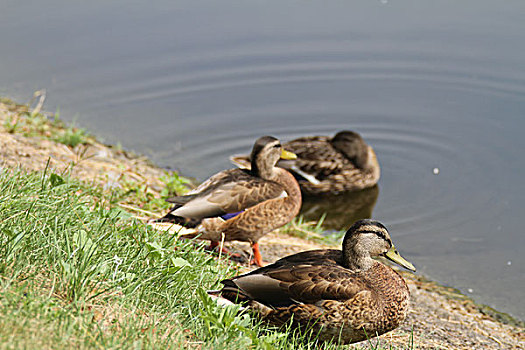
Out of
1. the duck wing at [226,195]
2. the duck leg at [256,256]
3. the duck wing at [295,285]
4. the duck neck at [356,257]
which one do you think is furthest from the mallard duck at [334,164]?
the duck wing at [295,285]

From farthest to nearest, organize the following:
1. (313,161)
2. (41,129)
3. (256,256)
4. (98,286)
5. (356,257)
→ (313,161)
(41,129)
(256,256)
(356,257)
(98,286)

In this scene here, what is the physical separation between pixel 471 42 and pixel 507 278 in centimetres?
543

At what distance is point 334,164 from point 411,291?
2833 millimetres

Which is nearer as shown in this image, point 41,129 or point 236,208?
point 236,208

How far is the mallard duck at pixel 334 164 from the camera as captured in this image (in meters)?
8.16

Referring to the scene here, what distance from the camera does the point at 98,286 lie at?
3107mm

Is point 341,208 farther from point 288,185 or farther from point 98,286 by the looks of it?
point 98,286

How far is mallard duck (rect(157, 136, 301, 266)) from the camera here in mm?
5141

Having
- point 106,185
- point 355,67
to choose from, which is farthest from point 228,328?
point 355,67

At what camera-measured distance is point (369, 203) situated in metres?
7.96

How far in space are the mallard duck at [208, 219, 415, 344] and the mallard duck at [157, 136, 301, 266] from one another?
1289 mm

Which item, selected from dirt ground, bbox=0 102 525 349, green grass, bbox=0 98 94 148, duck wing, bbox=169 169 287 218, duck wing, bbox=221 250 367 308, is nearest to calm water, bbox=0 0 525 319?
dirt ground, bbox=0 102 525 349

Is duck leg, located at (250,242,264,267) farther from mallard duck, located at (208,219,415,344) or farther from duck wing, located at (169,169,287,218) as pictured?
mallard duck, located at (208,219,415,344)

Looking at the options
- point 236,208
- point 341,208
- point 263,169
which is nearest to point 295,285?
point 236,208
